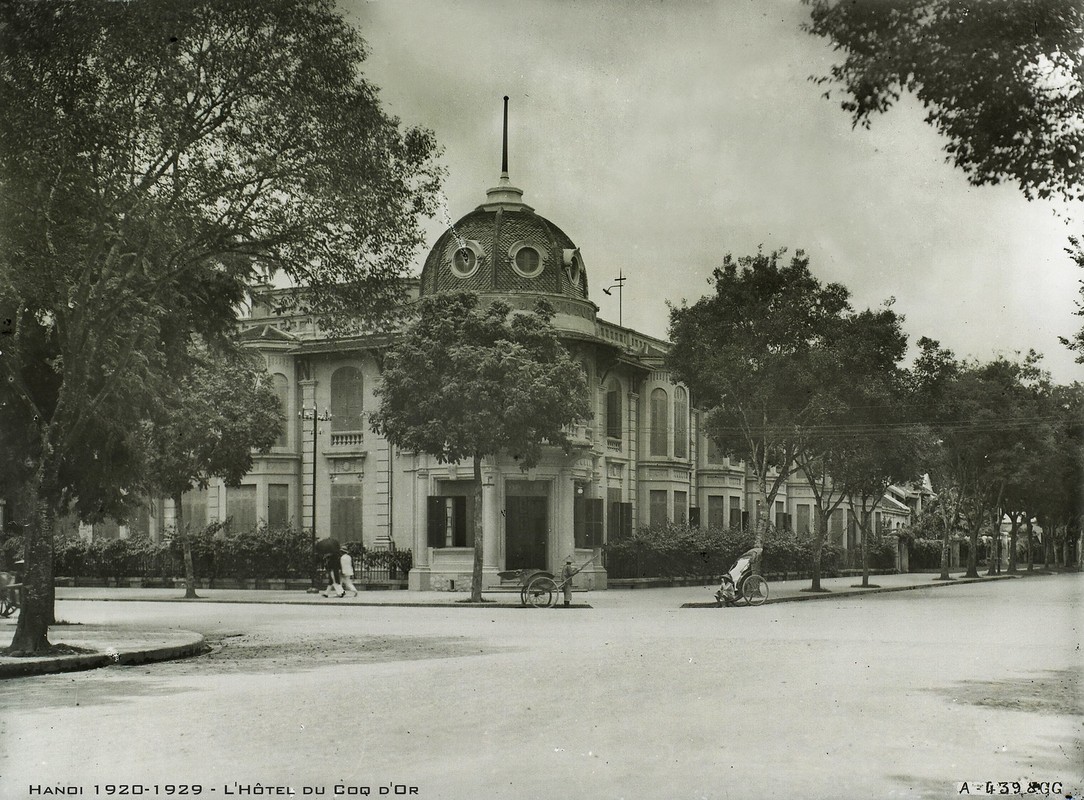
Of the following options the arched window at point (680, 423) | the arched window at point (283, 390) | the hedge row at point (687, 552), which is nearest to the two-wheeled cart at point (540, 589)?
the hedge row at point (687, 552)

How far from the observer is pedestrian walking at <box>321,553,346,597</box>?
Answer: 106 feet

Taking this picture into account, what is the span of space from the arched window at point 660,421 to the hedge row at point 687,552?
3178mm

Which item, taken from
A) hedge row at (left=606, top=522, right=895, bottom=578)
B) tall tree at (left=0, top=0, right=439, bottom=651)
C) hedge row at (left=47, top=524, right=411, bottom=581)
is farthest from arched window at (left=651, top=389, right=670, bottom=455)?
tall tree at (left=0, top=0, right=439, bottom=651)

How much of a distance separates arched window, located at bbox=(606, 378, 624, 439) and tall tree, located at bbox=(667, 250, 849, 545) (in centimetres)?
778

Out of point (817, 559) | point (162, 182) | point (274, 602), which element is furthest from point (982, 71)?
point (817, 559)

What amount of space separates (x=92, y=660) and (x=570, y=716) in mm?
7218

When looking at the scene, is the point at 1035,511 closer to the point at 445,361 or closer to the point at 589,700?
the point at 445,361

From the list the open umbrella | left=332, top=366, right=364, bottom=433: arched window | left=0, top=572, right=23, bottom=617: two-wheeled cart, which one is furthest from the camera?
left=332, top=366, right=364, bottom=433: arched window

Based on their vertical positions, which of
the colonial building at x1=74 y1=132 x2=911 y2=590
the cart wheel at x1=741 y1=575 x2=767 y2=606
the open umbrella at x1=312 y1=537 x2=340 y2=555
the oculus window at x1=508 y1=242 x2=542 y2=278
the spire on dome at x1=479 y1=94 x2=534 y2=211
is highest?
the spire on dome at x1=479 y1=94 x2=534 y2=211

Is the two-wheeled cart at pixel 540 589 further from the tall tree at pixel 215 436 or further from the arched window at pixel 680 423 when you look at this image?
the arched window at pixel 680 423

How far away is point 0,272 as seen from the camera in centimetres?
1370

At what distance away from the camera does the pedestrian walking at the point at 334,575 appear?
3238cm

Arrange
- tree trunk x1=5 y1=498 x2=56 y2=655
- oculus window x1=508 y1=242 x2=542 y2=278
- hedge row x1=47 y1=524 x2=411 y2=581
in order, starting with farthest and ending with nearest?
hedge row x1=47 y1=524 x2=411 y2=581 < oculus window x1=508 y1=242 x2=542 y2=278 < tree trunk x1=5 y1=498 x2=56 y2=655

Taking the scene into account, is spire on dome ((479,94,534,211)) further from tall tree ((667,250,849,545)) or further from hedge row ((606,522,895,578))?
hedge row ((606,522,895,578))
